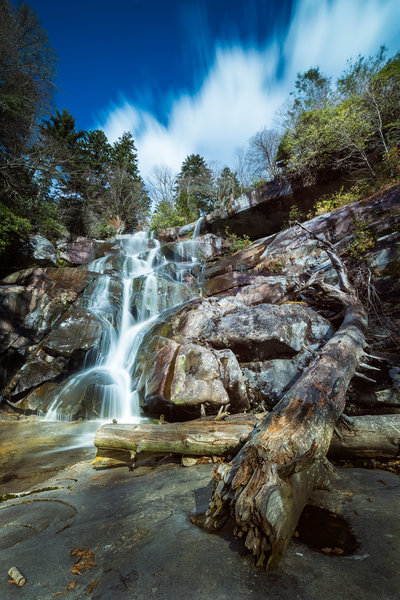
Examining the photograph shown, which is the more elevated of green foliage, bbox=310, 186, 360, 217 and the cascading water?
green foliage, bbox=310, 186, 360, 217

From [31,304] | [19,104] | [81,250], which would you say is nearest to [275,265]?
[31,304]

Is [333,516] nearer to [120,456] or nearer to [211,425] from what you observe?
[211,425]

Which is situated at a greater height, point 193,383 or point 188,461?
point 193,383

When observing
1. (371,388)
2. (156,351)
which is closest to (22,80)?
(156,351)

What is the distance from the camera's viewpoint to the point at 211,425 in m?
3.54

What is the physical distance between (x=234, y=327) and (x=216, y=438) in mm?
3405

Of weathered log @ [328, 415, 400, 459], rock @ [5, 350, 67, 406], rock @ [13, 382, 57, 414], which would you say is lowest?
weathered log @ [328, 415, 400, 459]

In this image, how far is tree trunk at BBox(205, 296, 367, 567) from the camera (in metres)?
1.55

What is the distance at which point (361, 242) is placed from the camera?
7305mm

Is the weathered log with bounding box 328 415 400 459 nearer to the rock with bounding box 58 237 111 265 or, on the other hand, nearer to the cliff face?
the cliff face

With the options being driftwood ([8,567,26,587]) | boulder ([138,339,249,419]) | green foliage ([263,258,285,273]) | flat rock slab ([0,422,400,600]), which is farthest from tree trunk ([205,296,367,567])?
green foliage ([263,258,285,273])

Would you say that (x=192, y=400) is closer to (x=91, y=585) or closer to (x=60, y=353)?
(x=91, y=585)

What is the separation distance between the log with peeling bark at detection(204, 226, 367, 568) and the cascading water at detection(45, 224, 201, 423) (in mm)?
4860

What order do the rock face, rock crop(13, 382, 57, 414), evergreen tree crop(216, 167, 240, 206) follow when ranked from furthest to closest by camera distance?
evergreen tree crop(216, 167, 240, 206)
rock crop(13, 382, 57, 414)
the rock face
